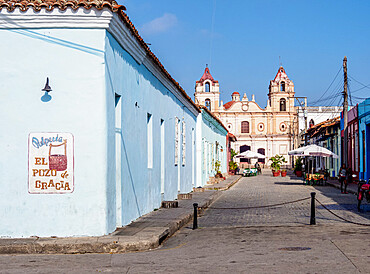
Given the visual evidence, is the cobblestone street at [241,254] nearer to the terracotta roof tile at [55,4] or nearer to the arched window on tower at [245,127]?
the terracotta roof tile at [55,4]

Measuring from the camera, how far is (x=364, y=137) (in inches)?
1148

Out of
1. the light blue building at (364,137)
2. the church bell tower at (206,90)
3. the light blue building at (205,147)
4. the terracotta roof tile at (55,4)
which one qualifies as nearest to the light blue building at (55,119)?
the terracotta roof tile at (55,4)

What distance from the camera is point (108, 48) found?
9086mm

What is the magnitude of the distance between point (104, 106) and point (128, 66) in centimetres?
215

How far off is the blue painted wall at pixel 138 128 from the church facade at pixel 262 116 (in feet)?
207

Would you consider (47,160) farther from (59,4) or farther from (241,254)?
(241,254)

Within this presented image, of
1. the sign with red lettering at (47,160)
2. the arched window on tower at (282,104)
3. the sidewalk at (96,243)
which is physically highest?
the arched window on tower at (282,104)

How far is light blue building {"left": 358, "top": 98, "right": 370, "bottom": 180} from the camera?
93.1 feet

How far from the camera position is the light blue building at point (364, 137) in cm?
2838

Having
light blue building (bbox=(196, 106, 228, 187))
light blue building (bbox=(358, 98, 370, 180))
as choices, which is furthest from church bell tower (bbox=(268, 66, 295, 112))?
light blue building (bbox=(358, 98, 370, 180))

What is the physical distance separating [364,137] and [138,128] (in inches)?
805

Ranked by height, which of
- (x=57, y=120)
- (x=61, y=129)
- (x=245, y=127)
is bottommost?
(x=61, y=129)

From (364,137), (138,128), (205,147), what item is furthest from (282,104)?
(138,128)

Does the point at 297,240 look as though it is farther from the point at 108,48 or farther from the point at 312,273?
the point at 108,48
